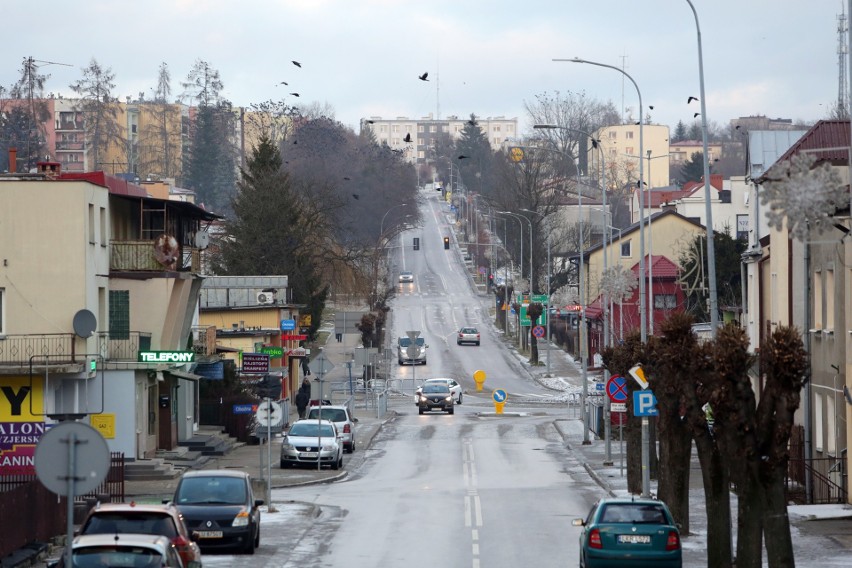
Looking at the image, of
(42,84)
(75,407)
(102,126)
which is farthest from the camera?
(102,126)

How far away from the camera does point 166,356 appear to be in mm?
36000

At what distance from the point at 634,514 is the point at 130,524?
7.66 meters

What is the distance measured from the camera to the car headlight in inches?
888

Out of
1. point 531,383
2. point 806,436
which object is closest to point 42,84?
point 531,383

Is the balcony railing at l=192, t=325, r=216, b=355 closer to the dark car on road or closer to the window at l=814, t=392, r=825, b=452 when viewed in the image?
the dark car on road

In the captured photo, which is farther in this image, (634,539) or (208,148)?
(208,148)

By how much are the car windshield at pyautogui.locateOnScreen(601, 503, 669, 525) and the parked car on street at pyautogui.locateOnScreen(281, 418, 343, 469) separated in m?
20.0

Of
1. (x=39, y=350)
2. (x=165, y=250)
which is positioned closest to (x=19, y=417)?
(x=39, y=350)

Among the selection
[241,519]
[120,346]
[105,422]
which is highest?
[120,346]

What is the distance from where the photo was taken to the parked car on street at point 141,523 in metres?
17.2

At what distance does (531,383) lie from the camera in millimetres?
79375

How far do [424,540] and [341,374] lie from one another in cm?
5894

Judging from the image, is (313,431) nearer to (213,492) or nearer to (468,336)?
(213,492)

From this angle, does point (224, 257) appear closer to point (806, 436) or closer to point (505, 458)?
point (505, 458)
